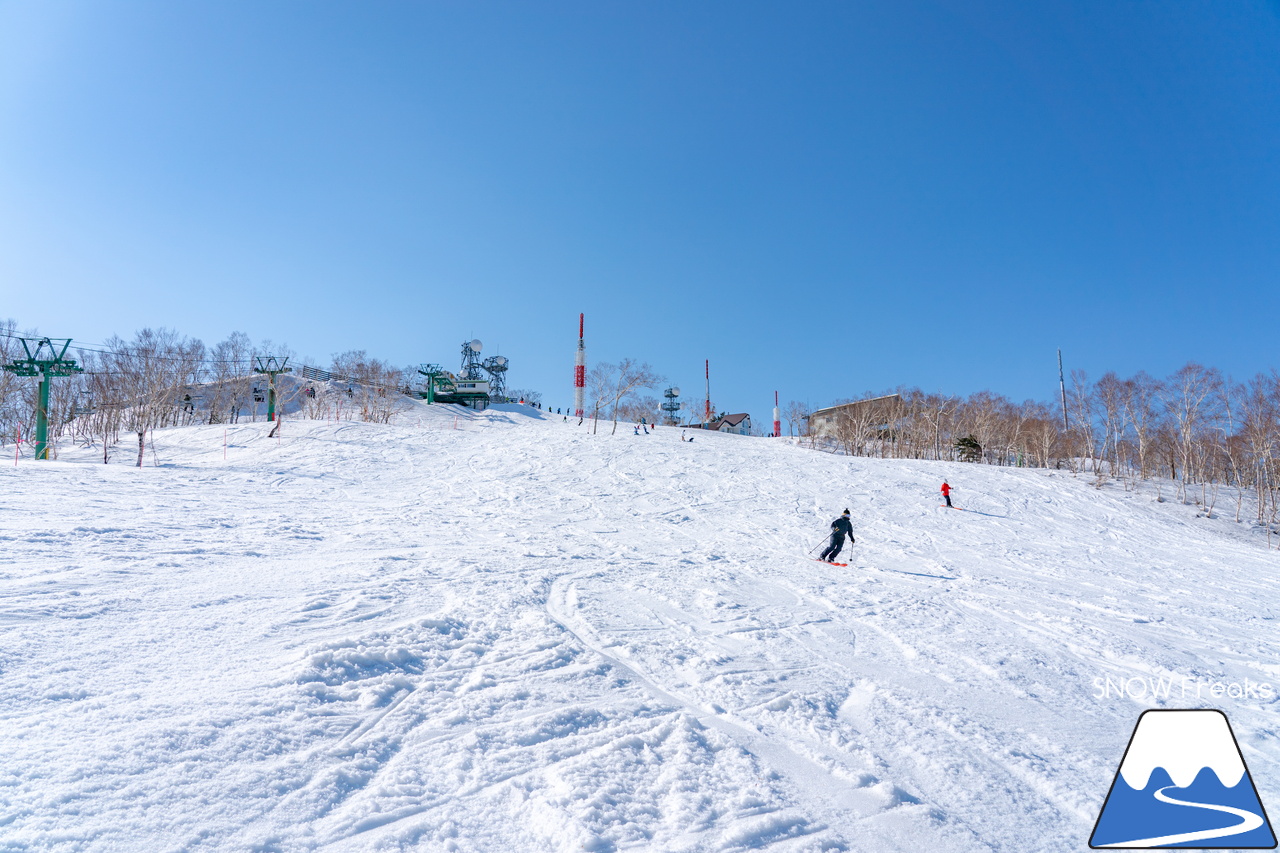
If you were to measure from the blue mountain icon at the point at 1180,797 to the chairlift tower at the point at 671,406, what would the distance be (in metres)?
80.8

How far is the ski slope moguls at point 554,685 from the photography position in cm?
347

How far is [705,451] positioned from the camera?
3394cm

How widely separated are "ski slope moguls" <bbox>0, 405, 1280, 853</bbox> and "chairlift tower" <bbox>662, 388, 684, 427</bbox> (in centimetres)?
7000

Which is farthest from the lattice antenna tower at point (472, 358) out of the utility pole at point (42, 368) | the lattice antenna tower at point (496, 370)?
the utility pole at point (42, 368)

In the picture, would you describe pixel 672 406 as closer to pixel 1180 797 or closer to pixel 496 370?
pixel 496 370

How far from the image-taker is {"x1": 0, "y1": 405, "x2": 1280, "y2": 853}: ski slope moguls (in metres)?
3.47

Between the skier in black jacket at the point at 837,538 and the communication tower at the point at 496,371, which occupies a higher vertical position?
the communication tower at the point at 496,371

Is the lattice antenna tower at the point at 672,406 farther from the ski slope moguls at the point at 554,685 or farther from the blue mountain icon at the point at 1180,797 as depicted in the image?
the blue mountain icon at the point at 1180,797

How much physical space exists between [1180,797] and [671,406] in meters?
83.5

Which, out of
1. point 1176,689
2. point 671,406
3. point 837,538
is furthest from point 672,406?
point 1176,689

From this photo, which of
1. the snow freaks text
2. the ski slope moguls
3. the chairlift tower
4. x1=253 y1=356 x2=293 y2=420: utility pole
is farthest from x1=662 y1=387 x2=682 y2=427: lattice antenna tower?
the snow freaks text

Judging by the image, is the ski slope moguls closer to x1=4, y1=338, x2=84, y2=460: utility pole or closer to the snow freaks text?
the snow freaks text

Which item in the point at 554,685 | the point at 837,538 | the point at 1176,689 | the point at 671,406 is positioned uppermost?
the point at 671,406

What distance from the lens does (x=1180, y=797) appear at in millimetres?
3533
